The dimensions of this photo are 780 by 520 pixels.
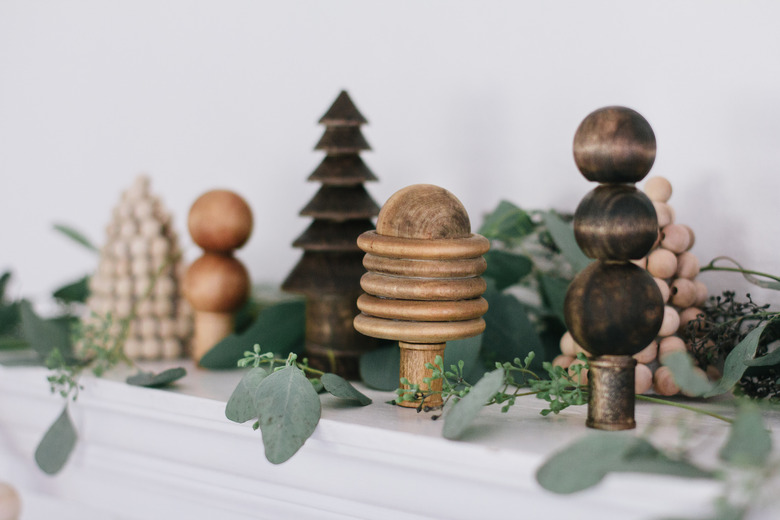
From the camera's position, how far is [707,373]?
58 centimetres

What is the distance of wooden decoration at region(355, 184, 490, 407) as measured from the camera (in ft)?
1.66

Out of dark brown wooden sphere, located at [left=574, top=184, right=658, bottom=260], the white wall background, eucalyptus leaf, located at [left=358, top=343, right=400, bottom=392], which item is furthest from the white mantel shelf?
the white wall background

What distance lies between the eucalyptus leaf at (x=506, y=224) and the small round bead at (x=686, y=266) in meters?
0.16

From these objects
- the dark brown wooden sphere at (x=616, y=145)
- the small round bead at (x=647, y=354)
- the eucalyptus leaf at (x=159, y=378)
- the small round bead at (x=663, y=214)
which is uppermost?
the dark brown wooden sphere at (x=616, y=145)

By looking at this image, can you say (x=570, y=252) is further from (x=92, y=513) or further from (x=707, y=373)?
(x=92, y=513)

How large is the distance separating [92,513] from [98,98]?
63 centimetres

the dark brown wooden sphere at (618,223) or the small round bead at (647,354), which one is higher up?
the dark brown wooden sphere at (618,223)

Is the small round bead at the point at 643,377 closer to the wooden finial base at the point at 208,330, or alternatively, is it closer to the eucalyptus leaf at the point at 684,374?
the eucalyptus leaf at the point at 684,374

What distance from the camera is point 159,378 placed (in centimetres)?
65

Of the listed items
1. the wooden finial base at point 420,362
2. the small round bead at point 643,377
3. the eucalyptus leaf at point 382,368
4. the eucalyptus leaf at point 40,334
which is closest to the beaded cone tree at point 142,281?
the eucalyptus leaf at point 40,334

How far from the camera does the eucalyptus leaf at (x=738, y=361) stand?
496mm

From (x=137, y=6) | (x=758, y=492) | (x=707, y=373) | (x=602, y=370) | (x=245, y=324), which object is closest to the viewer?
(x=758, y=492)

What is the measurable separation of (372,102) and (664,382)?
460 mm

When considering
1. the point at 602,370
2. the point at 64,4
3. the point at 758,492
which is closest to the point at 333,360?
the point at 602,370
